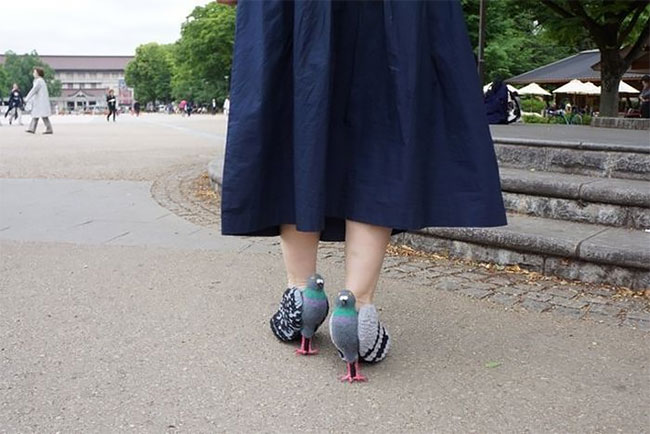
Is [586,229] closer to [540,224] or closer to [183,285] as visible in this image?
[540,224]

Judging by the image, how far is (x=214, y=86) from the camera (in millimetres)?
74562

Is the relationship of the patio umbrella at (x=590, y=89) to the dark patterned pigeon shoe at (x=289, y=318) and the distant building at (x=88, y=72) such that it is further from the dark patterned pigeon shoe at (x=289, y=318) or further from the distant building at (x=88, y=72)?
the distant building at (x=88, y=72)

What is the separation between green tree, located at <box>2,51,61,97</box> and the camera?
131 metres

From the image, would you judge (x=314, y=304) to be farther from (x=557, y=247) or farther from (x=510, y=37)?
(x=510, y=37)

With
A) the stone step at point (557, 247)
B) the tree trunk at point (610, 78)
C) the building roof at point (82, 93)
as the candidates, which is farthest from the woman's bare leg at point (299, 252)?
the building roof at point (82, 93)

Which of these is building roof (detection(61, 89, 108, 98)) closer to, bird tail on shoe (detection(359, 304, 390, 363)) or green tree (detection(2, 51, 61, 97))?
green tree (detection(2, 51, 61, 97))

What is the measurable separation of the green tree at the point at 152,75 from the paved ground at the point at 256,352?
11524cm

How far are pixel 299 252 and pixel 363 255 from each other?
11.7 inches

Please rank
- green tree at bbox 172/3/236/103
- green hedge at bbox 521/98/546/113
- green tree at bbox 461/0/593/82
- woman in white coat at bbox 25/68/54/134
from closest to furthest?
woman in white coat at bbox 25/68/54/134 → green tree at bbox 461/0/593/82 → green hedge at bbox 521/98/546/113 → green tree at bbox 172/3/236/103

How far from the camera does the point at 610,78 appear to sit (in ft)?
48.2

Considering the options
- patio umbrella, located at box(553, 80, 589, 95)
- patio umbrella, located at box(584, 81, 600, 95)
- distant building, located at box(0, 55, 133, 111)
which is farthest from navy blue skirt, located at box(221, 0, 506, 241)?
distant building, located at box(0, 55, 133, 111)

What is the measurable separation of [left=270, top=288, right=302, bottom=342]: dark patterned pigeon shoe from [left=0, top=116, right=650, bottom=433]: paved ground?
70 millimetres

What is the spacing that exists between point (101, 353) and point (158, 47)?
121 m

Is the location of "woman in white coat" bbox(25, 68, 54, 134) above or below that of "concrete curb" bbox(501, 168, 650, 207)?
above
